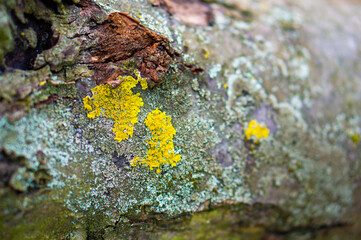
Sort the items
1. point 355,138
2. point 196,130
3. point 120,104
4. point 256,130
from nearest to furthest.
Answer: point 120,104 → point 196,130 → point 256,130 → point 355,138

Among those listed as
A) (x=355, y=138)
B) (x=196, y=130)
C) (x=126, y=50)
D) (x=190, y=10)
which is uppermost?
(x=190, y=10)

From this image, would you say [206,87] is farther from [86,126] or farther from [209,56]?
[86,126]

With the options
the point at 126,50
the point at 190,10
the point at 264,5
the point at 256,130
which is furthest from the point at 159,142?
the point at 264,5

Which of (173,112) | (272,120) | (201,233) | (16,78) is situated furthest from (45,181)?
(272,120)

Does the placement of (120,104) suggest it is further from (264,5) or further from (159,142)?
(264,5)

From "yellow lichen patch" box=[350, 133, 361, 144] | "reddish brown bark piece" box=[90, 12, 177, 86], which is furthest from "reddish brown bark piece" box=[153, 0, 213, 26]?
"yellow lichen patch" box=[350, 133, 361, 144]

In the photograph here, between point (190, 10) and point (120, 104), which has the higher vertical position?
point (190, 10)

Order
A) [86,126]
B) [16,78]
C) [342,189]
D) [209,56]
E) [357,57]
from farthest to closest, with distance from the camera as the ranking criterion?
1. [357,57]
2. [342,189]
3. [209,56]
4. [86,126]
5. [16,78]

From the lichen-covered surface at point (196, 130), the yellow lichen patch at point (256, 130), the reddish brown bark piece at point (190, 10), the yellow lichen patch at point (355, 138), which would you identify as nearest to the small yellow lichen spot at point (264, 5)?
the lichen-covered surface at point (196, 130)
